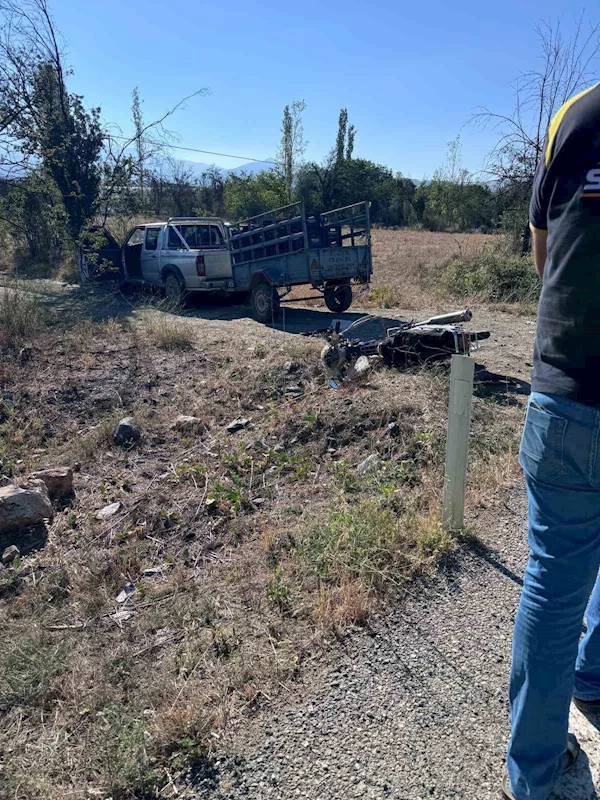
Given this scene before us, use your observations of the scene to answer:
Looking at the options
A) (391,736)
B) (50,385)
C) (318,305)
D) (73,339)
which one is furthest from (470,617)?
(318,305)

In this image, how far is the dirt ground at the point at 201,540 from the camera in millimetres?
2189

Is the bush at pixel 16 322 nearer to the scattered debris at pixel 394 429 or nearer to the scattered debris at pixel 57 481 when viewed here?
the scattered debris at pixel 57 481

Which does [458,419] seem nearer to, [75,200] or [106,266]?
[106,266]

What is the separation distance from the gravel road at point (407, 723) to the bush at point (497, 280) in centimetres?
1065

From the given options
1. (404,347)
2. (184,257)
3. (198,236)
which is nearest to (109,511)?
(404,347)

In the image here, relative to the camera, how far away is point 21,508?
14.6 feet

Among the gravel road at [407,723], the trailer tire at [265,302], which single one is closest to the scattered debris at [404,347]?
the gravel road at [407,723]

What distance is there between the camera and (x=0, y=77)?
1396 centimetres

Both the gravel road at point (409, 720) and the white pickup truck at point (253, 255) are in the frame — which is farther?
the white pickup truck at point (253, 255)

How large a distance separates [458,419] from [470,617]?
996mm

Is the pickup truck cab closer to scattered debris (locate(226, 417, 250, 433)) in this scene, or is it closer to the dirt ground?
the dirt ground

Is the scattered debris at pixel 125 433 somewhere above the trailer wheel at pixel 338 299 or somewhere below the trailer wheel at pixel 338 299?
below

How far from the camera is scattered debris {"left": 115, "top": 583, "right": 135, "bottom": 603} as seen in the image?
3451 millimetres

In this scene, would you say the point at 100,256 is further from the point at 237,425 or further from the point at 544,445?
the point at 544,445
